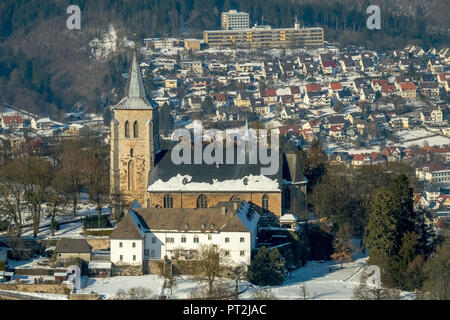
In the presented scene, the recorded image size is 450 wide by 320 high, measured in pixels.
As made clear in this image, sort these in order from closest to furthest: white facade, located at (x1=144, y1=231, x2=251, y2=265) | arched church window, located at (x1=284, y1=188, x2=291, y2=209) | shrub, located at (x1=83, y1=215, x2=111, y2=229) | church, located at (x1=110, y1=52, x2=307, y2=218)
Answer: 1. white facade, located at (x1=144, y1=231, x2=251, y2=265)
2. shrub, located at (x1=83, y1=215, x2=111, y2=229)
3. church, located at (x1=110, y1=52, x2=307, y2=218)
4. arched church window, located at (x1=284, y1=188, x2=291, y2=209)

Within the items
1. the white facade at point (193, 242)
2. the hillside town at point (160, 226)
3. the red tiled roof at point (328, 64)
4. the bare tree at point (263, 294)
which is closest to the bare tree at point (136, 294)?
the hillside town at point (160, 226)

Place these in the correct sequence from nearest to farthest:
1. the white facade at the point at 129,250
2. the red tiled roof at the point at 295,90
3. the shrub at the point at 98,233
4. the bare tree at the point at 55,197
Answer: the white facade at the point at 129,250
the shrub at the point at 98,233
the bare tree at the point at 55,197
the red tiled roof at the point at 295,90

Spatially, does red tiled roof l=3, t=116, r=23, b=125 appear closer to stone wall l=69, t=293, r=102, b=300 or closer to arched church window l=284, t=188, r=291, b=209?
arched church window l=284, t=188, r=291, b=209

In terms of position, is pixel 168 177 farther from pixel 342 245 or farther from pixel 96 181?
pixel 342 245

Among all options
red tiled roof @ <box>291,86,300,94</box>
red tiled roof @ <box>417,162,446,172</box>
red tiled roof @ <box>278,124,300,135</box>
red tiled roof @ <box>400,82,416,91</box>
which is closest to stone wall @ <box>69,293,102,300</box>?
red tiled roof @ <box>417,162,446,172</box>

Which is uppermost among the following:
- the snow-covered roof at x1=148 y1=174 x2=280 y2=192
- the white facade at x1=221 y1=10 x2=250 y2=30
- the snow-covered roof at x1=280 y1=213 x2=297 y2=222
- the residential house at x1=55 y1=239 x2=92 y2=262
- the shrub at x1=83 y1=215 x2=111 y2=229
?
the white facade at x1=221 y1=10 x2=250 y2=30

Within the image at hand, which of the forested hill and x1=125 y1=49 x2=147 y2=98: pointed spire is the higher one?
the forested hill

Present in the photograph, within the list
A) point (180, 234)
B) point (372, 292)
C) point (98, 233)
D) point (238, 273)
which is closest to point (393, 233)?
point (372, 292)

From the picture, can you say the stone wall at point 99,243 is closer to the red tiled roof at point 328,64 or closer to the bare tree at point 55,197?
the bare tree at point 55,197
